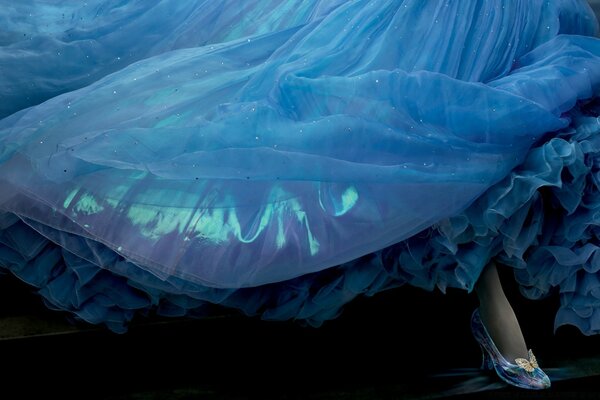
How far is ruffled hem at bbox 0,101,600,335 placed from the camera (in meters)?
1.45

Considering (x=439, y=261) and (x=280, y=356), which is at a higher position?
(x=439, y=261)

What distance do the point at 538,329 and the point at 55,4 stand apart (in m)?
1.27

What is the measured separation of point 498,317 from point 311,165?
50cm

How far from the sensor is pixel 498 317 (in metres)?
1.59

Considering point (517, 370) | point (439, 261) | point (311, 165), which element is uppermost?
point (311, 165)

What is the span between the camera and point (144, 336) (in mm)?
1620

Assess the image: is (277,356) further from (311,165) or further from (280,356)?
(311,165)

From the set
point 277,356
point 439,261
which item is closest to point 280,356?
point 277,356

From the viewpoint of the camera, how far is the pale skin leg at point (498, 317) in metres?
1.57

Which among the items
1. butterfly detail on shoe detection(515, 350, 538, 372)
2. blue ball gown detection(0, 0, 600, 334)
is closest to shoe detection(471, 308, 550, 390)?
butterfly detail on shoe detection(515, 350, 538, 372)

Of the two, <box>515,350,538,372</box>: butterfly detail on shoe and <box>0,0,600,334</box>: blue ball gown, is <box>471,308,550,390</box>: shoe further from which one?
<box>0,0,600,334</box>: blue ball gown

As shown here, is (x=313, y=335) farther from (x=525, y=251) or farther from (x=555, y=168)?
(x=555, y=168)

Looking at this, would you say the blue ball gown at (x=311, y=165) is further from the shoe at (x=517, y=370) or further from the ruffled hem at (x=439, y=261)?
the shoe at (x=517, y=370)

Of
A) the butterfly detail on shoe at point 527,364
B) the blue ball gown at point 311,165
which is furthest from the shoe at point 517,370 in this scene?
the blue ball gown at point 311,165
